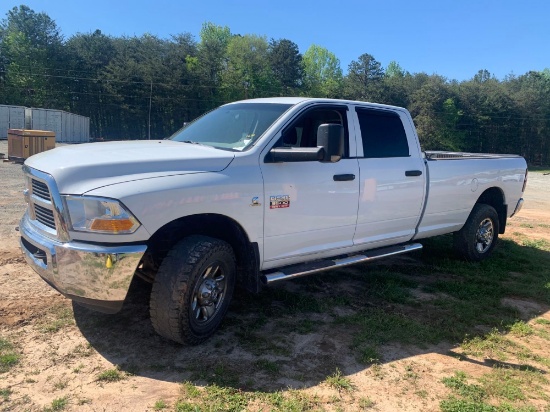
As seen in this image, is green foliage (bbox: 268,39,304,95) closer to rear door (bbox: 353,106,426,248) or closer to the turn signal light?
rear door (bbox: 353,106,426,248)

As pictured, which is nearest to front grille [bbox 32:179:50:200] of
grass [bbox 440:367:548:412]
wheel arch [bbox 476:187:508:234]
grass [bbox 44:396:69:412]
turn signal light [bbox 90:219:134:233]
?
turn signal light [bbox 90:219:134:233]

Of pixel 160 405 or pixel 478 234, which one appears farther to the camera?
pixel 478 234

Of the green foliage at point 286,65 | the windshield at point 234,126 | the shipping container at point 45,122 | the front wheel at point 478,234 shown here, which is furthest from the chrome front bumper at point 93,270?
the green foliage at point 286,65

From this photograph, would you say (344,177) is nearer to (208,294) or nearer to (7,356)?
(208,294)

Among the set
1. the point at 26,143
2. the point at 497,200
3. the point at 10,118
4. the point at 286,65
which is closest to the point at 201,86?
the point at 286,65

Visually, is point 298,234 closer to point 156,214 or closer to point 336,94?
point 156,214

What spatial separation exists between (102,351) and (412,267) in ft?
14.3

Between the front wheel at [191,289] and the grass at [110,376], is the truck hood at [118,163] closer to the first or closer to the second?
the front wheel at [191,289]

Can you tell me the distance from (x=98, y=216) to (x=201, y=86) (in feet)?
180

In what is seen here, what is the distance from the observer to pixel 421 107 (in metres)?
59.8

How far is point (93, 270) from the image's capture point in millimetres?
3131

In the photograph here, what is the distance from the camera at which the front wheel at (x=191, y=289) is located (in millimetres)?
3389


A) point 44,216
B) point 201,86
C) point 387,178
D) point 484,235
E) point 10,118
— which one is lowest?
point 484,235

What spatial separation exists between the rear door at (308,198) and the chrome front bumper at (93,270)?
4.13 ft
